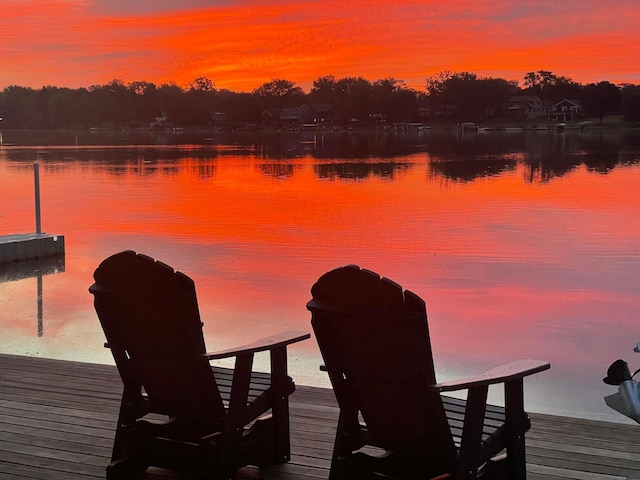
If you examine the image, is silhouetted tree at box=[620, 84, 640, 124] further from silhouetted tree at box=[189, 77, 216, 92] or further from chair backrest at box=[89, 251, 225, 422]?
chair backrest at box=[89, 251, 225, 422]

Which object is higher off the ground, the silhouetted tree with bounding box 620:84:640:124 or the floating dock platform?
the silhouetted tree with bounding box 620:84:640:124

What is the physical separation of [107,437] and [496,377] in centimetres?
197

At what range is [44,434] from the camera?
3957 millimetres

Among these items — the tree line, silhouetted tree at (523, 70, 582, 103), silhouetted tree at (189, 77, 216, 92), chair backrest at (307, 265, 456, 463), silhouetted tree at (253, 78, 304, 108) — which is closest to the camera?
chair backrest at (307, 265, 456, 463)

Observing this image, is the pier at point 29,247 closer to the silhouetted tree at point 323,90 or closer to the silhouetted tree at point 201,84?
the silhouetted tree at point 323,90

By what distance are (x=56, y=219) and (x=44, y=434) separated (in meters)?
15.3

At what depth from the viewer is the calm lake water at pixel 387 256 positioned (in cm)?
671

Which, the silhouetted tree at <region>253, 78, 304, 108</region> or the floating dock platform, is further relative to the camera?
the silhouetted tree at <region>253, 78, 304, 108</region>

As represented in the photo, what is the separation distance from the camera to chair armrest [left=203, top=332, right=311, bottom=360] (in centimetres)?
305

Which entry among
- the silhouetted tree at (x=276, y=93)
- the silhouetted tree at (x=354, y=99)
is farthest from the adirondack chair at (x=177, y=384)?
the silhouetted tree at (x=276, y=93)

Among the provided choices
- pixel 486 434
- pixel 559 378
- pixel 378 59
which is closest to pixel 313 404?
pixel 486 434

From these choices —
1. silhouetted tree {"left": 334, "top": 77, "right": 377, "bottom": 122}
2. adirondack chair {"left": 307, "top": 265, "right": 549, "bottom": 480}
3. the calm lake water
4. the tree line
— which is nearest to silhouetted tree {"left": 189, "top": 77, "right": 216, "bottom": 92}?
the tree line

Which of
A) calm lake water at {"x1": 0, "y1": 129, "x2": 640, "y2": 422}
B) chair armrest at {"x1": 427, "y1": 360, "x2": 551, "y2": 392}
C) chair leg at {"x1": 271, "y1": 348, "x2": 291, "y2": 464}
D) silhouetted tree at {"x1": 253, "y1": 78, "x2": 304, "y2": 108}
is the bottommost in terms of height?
calm lake water at {"x1": 0, "y1": 129, "x2": 640, "y2": 422}

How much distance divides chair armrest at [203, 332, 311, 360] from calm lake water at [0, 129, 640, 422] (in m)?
2.07
